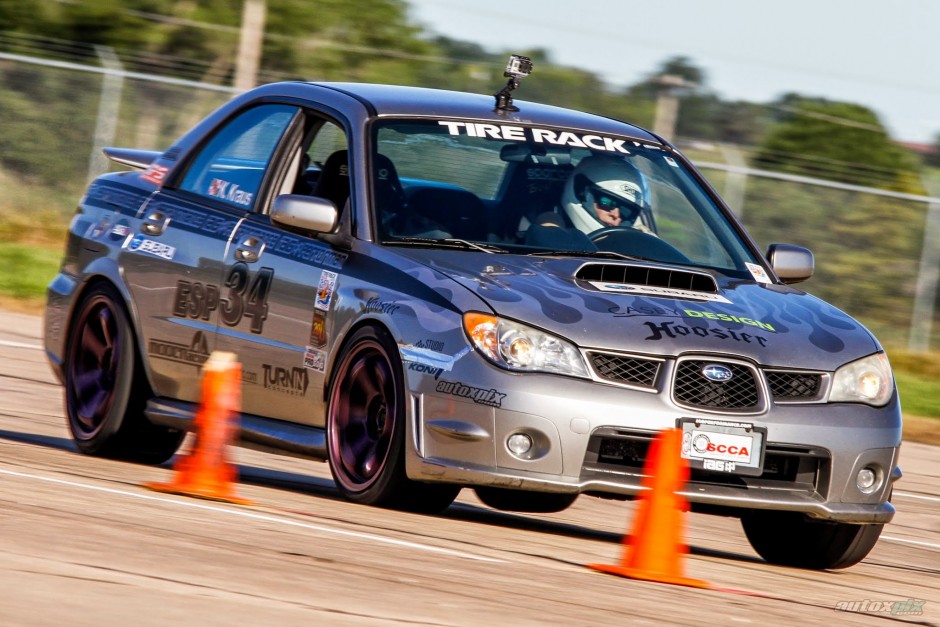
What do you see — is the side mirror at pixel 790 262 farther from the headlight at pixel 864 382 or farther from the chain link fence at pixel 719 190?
the chain link fence at pixel 719 190

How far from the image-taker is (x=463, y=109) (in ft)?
27.1

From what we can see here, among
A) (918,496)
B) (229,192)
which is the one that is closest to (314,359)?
(229,192)

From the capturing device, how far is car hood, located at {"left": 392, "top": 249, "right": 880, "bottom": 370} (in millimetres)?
6773

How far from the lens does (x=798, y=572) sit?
7238 millimetres

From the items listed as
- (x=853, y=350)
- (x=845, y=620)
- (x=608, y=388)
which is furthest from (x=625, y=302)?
(x=845, y=620)

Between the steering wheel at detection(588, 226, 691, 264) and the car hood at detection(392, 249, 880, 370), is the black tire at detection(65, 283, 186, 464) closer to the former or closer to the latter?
the car hood at detection(392, 249, 880, 370)

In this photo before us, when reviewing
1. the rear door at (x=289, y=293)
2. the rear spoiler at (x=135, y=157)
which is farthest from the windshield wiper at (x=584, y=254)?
the rear spoiler at (x=135, y=157)

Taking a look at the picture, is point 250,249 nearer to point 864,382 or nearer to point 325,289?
point 325,289

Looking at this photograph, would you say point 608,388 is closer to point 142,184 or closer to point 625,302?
point 625,302

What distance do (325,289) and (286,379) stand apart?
1.48 feet

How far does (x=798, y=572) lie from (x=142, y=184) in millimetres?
3755

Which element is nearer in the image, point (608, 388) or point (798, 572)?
point (608, 388)

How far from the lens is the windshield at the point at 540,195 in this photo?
25.3 ft

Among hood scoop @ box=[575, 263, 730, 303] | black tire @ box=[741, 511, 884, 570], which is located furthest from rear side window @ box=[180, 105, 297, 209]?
black tire @ box=[741, 511, 884, 570]
